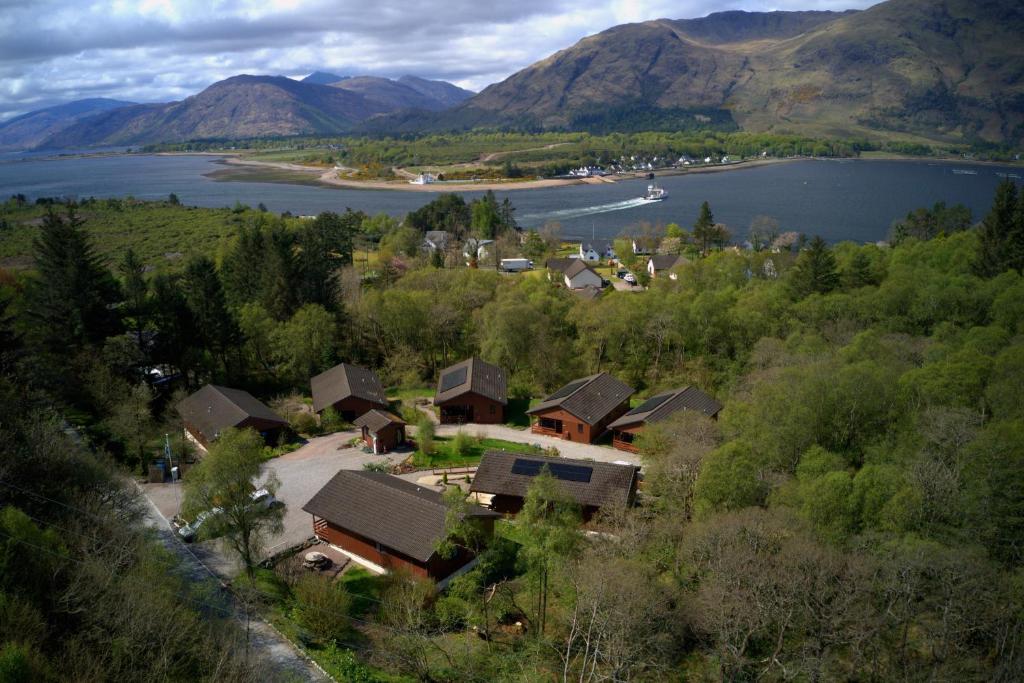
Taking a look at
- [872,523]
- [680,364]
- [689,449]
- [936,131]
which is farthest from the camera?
[936,131]

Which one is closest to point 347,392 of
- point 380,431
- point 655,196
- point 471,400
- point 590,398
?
point 380,431

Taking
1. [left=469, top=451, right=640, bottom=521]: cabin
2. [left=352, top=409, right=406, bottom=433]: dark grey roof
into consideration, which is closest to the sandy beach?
[left=352, top=409, right=406, bottom=433]: dark grey roof

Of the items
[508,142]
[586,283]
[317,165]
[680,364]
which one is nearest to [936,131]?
[508,142]

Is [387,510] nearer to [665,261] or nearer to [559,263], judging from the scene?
[559,263]

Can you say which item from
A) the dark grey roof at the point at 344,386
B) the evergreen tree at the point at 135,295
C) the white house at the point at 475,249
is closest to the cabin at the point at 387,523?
the dark grey roof at the point at 344,386

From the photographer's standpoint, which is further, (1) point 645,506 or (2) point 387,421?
(2) point 387,421

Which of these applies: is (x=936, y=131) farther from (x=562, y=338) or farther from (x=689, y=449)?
(x=689, y=449)
